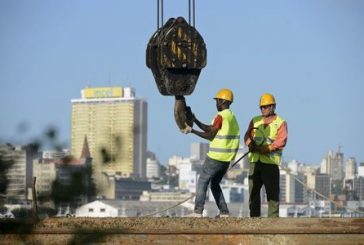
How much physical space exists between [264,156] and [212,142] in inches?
19.7

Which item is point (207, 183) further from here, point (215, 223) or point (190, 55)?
point (215, 223)

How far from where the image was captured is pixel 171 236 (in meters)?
10.8

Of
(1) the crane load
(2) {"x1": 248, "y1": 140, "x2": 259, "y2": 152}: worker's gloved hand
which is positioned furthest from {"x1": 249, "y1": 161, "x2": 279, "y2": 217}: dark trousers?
(1) the crane load

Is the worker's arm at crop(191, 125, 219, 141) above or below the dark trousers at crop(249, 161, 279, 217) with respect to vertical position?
above

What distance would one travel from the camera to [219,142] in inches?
516

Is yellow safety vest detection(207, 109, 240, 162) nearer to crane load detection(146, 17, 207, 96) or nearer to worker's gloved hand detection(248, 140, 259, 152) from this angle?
worker's gloved hand detection(248, 140, 259, 152)

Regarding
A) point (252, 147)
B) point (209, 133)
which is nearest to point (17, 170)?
point (209, 133)

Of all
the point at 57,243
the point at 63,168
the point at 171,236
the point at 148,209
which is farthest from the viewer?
the point at 148,209

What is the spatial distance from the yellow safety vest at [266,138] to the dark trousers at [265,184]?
48 mm

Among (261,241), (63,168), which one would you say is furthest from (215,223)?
Answer: (63,168)

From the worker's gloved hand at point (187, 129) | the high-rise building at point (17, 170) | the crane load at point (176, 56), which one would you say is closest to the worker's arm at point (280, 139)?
the worker's gloved hand at point (187, 129)

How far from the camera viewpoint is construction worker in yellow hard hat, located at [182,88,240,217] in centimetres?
1306

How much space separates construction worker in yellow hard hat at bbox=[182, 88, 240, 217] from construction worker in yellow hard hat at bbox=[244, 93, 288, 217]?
0.18 metres

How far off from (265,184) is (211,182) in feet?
1.92
